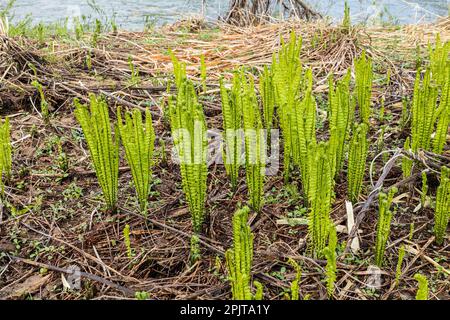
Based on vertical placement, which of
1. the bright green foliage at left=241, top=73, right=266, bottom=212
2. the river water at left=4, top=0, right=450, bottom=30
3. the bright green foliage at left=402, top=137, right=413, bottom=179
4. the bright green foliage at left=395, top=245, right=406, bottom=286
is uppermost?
the river water at left=4, top=0, right=450, bottom=30

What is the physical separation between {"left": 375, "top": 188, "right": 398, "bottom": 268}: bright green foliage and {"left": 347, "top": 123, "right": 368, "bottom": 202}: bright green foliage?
8.6 inches

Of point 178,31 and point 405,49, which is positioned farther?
point 178,31

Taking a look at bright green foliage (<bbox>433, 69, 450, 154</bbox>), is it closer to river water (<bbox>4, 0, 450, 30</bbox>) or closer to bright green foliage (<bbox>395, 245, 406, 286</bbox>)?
bright green foliage (<bbox>395, 245, 406, 286</bbox>)

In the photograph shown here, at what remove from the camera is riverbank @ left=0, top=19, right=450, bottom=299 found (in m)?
1.44

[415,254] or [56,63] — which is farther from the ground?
[56,63]

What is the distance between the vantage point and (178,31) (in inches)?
161

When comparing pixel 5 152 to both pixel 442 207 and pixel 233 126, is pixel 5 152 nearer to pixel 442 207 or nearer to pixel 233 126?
pixel 233 126

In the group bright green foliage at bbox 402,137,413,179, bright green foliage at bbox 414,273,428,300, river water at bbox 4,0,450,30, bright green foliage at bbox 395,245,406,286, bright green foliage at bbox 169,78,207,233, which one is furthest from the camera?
river water at bbox 4,0,450,30

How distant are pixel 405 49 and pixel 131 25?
2.57m

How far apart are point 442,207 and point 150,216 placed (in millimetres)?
958

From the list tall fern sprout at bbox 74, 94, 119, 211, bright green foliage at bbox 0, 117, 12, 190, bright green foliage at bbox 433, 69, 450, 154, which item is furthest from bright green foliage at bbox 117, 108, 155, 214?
bright green foliage at bbox 433, 69, 450, 154

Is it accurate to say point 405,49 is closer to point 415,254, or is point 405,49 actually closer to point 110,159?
point 415,254

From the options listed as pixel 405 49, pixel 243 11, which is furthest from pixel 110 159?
pixel 243 11
